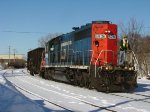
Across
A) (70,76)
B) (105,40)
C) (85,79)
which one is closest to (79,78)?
(85,79)

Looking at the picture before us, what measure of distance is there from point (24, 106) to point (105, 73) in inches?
304

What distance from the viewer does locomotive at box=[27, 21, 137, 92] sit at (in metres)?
17.4

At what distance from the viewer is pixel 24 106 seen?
10398mm

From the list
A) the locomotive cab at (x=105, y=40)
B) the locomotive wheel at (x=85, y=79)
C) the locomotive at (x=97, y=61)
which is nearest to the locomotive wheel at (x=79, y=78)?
the locomotive at (x=97, y=61)

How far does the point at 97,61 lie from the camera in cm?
1830

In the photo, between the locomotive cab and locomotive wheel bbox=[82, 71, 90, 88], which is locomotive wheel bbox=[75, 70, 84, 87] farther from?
the locomotive cab

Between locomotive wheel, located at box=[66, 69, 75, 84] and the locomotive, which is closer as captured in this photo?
the locomotive

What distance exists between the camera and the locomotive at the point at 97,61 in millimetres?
17422

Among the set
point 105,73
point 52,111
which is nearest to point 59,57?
point 105,73

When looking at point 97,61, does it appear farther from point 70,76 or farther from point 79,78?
point 70,76

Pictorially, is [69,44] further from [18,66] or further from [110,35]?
[18,66]

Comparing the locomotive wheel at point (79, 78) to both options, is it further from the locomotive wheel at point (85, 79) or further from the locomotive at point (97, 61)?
the locomotive wheel at point (85, 79)

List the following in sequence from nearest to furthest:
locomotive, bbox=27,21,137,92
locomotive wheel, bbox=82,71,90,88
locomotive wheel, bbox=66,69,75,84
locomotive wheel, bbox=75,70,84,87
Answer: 1. locomotive, bbox=27,21,137,92
2. locomotive wheel, bbox=82,71,90,88
3. locomotive wheel, bbox=75,70,84,87
4. locomotive wheel, bbox=66,69,75,84

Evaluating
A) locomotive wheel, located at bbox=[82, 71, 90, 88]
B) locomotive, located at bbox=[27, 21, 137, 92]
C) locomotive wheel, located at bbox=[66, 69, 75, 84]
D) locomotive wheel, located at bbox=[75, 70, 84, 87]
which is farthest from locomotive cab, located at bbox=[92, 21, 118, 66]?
locomotive wheel, located at bbox=[66, 69, 75, 84]
